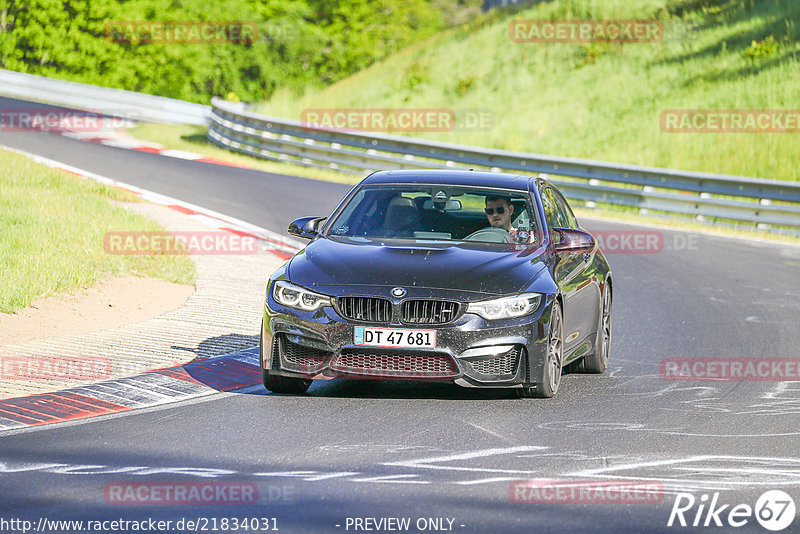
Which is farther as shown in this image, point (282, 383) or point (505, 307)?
point (282, 383)

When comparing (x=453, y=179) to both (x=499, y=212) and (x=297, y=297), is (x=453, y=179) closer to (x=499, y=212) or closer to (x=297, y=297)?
(x=499, y=212)

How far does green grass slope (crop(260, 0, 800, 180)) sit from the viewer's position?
32.6m

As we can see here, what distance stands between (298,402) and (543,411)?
5.38ft

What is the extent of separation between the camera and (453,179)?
989 centimetres

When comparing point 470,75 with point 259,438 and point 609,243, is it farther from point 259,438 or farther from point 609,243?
point 259,438

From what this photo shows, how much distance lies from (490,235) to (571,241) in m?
0.60

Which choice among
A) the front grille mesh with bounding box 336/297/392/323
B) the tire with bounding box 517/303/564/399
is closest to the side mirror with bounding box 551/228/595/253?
the tire with bounding box 517/303/564/399

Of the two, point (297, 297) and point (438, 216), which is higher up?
point (438, 216)

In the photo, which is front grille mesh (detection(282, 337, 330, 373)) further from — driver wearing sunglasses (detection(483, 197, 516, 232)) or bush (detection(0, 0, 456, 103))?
bush (detection(0, 0, 456, 103))

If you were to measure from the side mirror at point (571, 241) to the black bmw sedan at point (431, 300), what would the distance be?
10 mm

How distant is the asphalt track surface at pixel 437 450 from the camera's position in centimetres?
577

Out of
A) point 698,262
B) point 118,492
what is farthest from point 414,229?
point 698,262

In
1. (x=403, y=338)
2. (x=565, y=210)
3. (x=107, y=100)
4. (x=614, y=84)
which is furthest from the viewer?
(x=107, y=100)

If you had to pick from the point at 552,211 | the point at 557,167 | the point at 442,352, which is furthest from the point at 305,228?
the point at 557,167
